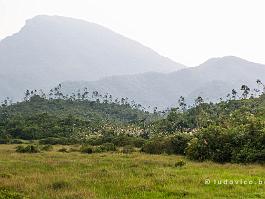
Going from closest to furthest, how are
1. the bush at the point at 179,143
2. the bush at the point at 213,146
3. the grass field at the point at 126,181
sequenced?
the grass field at the point at 126,181, the bush at the point at 213,146, the bush at the point at 179,143

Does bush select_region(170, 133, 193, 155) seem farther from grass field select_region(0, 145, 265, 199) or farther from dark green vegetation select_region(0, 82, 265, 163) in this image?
grass field select_region(0, 145, 265, 199)

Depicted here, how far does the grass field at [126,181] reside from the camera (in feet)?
64.7

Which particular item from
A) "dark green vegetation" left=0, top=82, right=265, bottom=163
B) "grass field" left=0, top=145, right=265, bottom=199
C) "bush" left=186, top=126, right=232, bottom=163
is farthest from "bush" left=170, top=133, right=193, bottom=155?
"grass field" left=0, top=145, right=265, bottom=199

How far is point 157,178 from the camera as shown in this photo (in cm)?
2366

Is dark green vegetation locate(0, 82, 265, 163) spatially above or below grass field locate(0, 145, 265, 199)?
above

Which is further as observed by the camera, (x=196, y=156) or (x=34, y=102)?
(x=34, y=102)

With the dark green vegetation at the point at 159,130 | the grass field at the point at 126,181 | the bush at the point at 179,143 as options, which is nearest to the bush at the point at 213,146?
the dark green vegetation at the point at 159,130

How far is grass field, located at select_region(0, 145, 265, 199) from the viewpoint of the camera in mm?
19734

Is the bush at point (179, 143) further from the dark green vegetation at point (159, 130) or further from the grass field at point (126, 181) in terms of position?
the grass field at point (126, 181)

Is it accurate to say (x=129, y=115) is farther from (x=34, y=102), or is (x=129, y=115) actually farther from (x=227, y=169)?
(x=227, y=169)

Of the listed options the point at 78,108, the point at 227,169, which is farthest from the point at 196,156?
the point at 78,108

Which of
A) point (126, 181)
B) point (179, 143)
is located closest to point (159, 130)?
point (179, 143)

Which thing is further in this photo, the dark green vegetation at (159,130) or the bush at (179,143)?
the bush at (179,143)

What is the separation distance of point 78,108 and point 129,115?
60.2 ft
